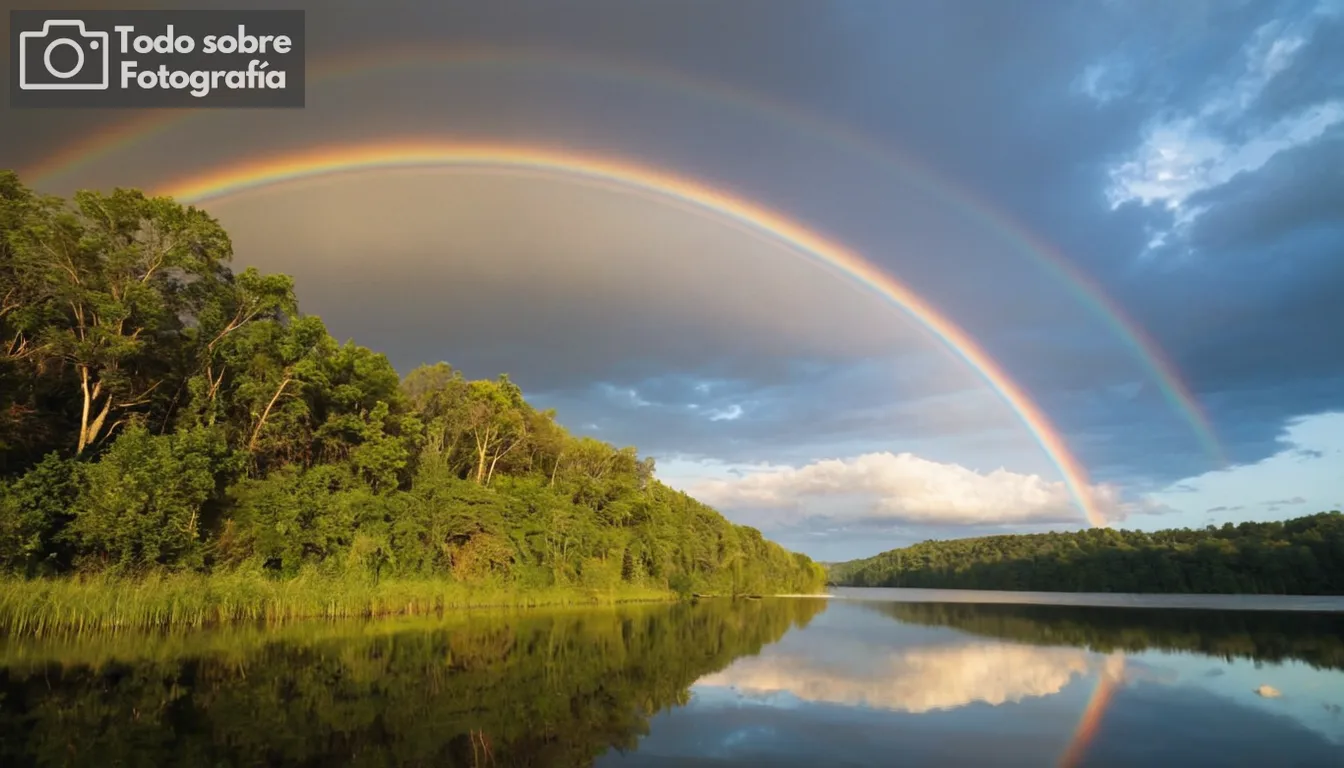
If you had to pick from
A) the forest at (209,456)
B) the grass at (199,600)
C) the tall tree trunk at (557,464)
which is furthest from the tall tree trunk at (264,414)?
the tall tree trunk at (557,464)

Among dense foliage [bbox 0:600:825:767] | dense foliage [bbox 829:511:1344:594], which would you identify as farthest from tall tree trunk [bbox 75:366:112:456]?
dense foliage [bbox 829:511:1344:594]

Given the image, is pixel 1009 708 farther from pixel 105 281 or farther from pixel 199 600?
pixel 105 281

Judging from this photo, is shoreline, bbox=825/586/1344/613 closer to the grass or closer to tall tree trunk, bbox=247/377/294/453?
the grass

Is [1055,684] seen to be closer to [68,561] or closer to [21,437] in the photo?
[68,561]

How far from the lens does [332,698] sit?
36.2ft

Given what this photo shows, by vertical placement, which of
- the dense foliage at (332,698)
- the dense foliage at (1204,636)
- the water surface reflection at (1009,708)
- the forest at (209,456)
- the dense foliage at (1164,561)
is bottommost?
the dense foliage at (1164,561)

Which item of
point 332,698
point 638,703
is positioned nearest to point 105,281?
point 332,698

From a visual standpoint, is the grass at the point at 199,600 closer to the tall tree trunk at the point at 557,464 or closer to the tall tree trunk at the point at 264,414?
the tall tree trunk at the point at 264,414

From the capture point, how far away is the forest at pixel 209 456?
24.1 meters

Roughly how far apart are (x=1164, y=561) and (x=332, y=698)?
116 metres

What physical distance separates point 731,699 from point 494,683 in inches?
162

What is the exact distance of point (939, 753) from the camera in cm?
864

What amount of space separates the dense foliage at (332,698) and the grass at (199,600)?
2.33m

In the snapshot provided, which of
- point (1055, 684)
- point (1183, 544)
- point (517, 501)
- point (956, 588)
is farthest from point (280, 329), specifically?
point (956, 588)
